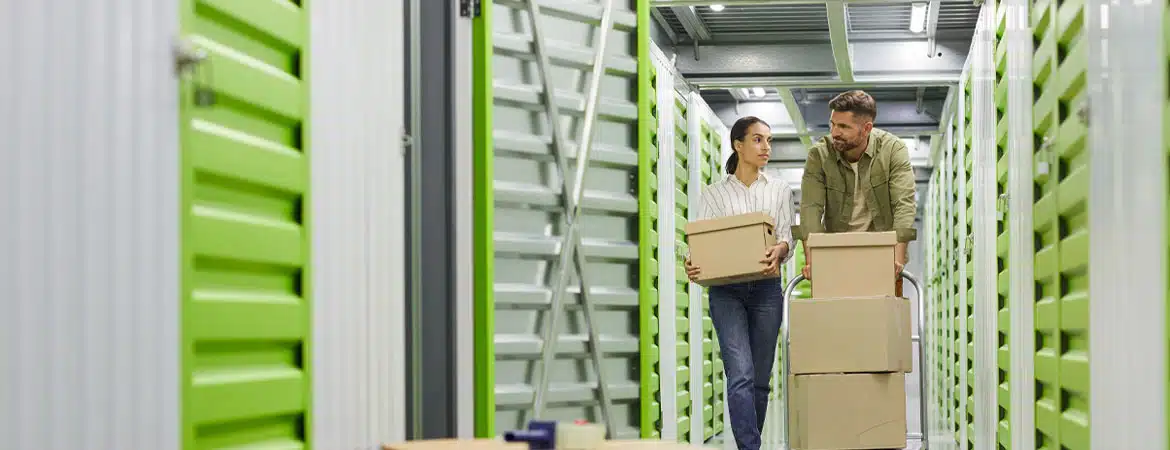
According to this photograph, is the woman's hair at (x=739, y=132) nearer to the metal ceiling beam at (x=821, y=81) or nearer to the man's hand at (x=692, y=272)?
the man's hand at (x=692, y=272)

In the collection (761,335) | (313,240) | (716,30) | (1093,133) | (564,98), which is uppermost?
(716,30)

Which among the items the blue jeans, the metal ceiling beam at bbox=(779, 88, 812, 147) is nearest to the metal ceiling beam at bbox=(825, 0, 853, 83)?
the metal ceiling beam at bbox=(779, 88, 812, 147)

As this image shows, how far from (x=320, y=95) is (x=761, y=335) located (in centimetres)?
297

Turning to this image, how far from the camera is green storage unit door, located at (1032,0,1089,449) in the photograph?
3.49 metres

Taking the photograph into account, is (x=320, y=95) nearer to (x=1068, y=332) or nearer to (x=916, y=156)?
(x=1068, y=332)

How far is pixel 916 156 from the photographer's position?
648 inches

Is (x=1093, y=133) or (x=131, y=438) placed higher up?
(x=1093, y=133)

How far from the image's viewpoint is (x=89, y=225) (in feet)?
7.02

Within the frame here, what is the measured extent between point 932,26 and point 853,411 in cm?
488

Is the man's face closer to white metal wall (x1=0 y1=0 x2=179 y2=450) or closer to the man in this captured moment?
the man


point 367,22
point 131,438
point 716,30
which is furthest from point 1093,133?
point 716,30

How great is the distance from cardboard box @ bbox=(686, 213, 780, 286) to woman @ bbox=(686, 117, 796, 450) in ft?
0.14

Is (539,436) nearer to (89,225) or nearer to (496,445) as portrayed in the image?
(496,445)

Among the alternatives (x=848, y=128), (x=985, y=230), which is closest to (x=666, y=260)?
→ (x=985, y=230)
